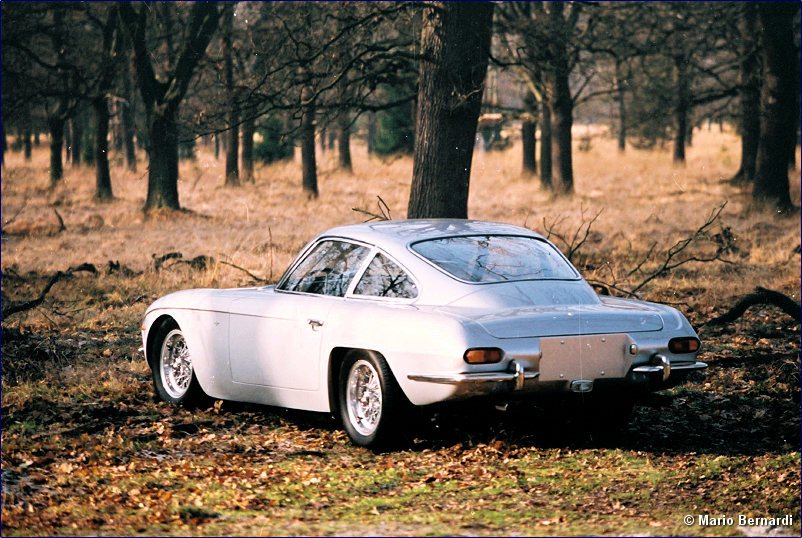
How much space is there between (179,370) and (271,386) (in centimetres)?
125

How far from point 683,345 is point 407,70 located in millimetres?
8048

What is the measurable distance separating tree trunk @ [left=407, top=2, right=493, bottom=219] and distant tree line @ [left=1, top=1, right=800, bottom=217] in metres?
0.02

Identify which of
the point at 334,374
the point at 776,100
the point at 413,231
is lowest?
the point at 334,374

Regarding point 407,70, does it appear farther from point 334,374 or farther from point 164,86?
point 164,86

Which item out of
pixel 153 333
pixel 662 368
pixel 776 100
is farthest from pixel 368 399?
pixel 776 100

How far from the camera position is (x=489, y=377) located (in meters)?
6.00

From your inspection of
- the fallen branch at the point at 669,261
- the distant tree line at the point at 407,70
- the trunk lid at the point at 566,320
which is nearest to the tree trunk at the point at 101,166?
the distant tree line at the point at 407,70

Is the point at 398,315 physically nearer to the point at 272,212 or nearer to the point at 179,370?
the point at 179,370

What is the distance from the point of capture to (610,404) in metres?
7.07

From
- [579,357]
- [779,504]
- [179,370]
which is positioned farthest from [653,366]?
[179,370]

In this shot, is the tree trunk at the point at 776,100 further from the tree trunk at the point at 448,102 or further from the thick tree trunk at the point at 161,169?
the thick tree trunk at the point at 161,169

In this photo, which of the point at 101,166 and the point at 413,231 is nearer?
the point at 413,231

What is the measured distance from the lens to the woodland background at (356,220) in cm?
554

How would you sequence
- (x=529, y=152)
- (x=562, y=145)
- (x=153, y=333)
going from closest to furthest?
(x=153, y=333), (x=562, y=145), (x=529, y=152)
